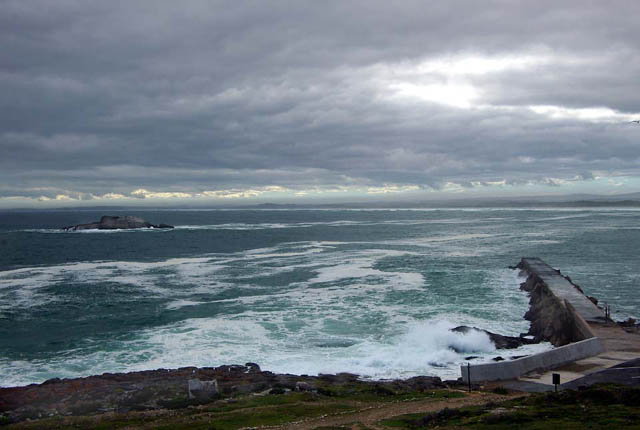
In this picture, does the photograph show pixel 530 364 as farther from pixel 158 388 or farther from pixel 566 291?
pixel 566 291

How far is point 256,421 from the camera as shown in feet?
50.0

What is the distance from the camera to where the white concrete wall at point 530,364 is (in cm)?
1973

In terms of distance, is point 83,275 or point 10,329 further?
point 83,275

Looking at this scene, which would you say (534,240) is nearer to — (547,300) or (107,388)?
(547,300)

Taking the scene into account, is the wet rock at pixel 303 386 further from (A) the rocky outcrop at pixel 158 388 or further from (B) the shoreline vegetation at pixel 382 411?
(B) the shoreline vegetation at pixel 382 411

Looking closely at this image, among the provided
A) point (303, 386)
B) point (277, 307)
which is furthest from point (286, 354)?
point (277, 307)

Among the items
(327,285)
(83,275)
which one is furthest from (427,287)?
(83,275)

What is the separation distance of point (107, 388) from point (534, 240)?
254ft

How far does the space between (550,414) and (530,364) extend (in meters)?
7.38

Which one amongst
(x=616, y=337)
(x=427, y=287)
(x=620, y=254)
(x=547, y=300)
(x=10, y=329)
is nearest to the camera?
(x=616, y=337)

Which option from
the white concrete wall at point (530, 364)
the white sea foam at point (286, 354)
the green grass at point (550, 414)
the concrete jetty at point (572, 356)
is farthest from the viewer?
the white sea foam at point (286, 354)

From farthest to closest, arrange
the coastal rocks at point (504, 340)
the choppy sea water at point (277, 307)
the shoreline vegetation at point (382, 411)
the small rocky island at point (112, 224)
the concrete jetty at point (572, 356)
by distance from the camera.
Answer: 1. the small rocky island at point (112, 224)
2. the coastal rocks at point (504, 340)
3. the choppy sea water at point (277, 307)
4. the concrete jetty at point (572, 356)
5. the shoreline vegetation at point (382, 411)

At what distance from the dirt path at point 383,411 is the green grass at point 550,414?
0.63 metres

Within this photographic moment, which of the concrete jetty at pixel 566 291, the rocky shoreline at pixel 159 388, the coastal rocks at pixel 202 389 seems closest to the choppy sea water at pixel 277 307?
the rocky shoreline at pixel 159 388
